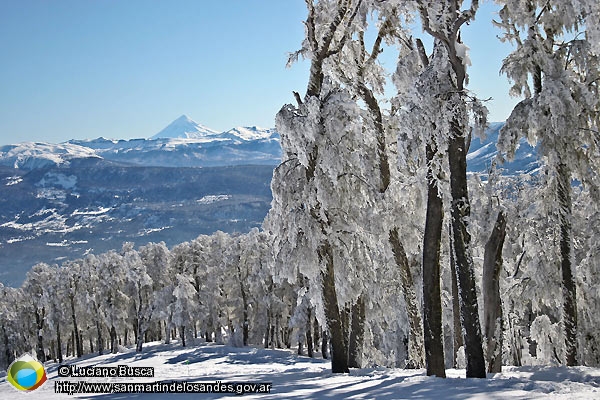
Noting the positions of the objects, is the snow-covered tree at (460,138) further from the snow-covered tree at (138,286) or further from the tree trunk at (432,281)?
the snow-covered tree at (138,286)

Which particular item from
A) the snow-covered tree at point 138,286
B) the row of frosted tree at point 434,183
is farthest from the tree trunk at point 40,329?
the row of frosted tree at point 434,183

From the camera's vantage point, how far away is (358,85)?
15.9 meters

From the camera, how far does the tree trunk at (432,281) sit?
37.8 ft

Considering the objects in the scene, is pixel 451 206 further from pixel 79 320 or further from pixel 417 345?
pixel 79 320

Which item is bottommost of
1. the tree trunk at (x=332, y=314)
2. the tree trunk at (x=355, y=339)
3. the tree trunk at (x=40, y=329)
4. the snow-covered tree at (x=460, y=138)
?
the tree trunk at (x=40, y=329)

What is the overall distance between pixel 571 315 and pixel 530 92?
212 inches

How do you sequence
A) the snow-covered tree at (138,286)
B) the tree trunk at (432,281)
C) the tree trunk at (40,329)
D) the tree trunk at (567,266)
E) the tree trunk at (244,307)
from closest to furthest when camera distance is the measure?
1. the tree trunk at (432,281)
2. the tree trunk at (567,266)
3. the tree trunk at (244,307)
4. the snow-covered tree at (138,286)
5. the tree trunk at (40,329)

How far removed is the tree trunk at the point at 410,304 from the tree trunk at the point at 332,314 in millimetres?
2194

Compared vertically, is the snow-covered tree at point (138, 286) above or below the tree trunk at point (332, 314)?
below

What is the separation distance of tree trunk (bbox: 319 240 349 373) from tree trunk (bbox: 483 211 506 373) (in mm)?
Answer: 3531

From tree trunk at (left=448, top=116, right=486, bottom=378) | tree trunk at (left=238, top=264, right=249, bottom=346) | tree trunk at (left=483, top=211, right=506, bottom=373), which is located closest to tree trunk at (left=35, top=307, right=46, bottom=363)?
tree trunk at (left=238, top=264, right=249, bottom=346)

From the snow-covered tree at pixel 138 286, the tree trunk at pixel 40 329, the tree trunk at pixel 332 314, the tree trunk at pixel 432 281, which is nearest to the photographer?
the tree trunk at pixel 432 281

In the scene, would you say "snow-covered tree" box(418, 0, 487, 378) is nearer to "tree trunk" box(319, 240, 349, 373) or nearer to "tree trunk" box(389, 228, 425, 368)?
"tree trunk" box(319, 240, 349, 373)

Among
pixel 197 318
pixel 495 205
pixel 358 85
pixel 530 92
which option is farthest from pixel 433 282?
pixel 197 318
